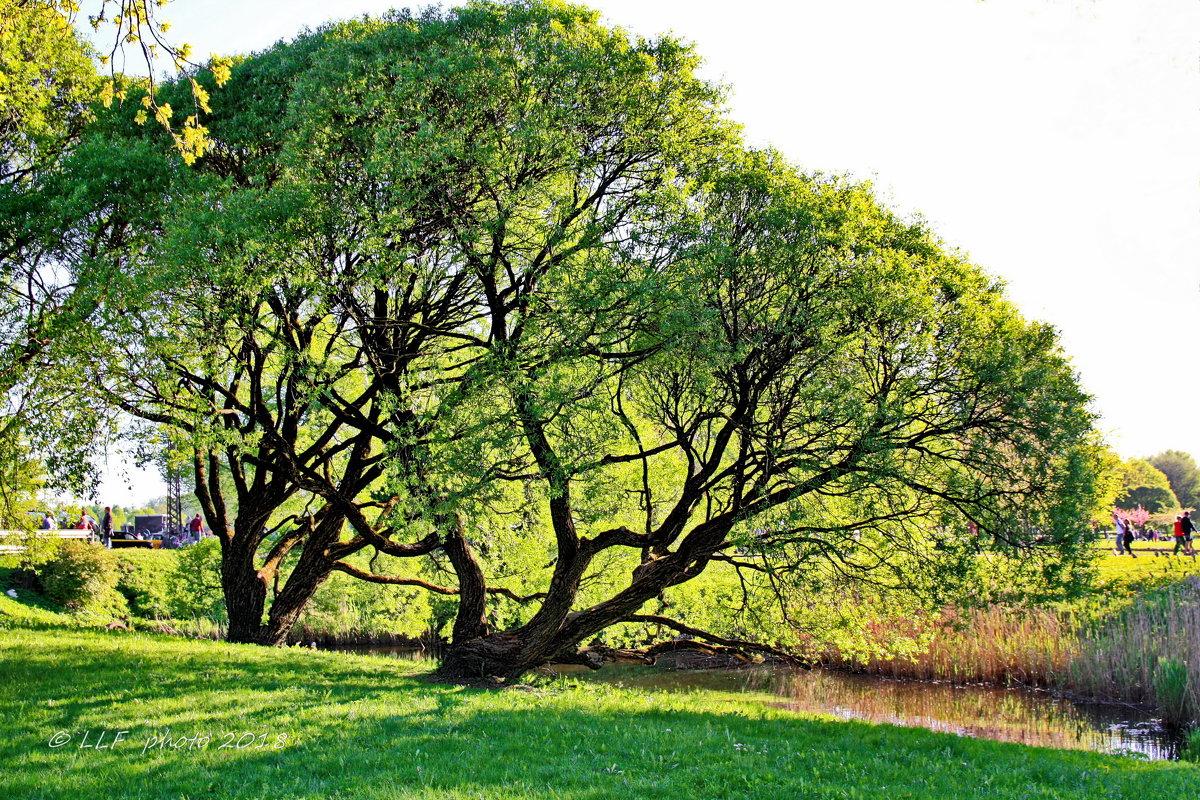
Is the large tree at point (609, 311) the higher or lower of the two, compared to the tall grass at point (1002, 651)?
higher

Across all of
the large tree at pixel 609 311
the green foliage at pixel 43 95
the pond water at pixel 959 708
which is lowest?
the pond water at pixel 959 708

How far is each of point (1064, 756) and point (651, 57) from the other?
10.3 meters

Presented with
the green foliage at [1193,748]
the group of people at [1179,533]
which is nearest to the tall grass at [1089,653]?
the green foliage at [1193,748]

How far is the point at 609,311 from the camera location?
10320 millimetres

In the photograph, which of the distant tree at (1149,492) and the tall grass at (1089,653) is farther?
the distant tree at (1149,492)

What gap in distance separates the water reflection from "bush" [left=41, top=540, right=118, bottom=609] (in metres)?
18.7

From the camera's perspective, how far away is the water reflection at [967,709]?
12.5m

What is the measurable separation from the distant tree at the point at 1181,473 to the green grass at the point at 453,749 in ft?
286

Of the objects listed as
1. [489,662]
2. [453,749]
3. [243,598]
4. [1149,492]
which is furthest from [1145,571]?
[1149,492]

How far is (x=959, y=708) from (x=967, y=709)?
0.14 m

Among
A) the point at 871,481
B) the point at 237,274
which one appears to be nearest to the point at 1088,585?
the point at 871,481

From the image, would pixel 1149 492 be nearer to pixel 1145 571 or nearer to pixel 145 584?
pixel 1145 571

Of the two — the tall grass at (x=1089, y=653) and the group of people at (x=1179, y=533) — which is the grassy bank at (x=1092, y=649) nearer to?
the tall grass at (x=1089, y=653)

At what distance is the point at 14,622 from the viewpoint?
15906 mm
